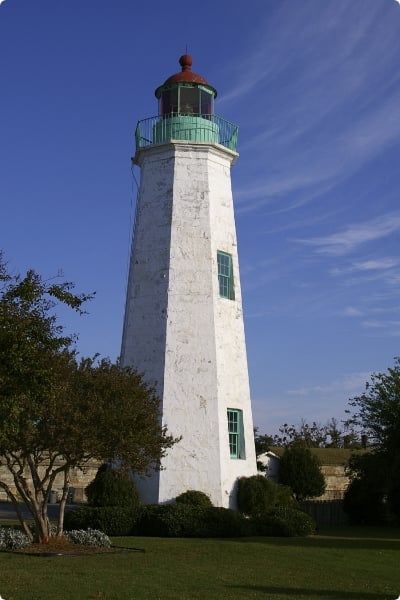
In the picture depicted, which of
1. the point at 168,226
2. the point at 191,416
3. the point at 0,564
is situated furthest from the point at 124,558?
the point at 168,226

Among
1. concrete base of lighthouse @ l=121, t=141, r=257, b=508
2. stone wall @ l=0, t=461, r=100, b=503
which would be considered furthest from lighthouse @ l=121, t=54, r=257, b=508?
stone wall @ l=0, t=461, r=100, b=503

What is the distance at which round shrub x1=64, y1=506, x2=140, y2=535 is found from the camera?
76.7ft

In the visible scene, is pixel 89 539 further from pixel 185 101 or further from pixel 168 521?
pixel 185 101

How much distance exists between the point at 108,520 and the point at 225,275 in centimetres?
939

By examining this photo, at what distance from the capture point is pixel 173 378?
2541 centimetres

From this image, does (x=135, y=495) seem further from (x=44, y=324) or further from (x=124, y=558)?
(x=44, y=324)

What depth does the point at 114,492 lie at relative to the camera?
2436 centimetres

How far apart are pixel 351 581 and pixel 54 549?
291 inches

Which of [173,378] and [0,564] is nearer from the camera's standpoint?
[0,564]

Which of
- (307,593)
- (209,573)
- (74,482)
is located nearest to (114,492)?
(209,573)

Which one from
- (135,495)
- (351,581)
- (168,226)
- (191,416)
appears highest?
(168,226)

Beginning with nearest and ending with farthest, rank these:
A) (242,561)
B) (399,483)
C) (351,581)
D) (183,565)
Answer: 1. (351,581)
2. (183,565)
3. (242,561)
4. (399,483)

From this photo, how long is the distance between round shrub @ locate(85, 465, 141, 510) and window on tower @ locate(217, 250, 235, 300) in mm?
7247

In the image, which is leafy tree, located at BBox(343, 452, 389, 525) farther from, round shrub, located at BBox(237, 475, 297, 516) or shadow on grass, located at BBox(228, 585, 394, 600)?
shadow on grass, located at BBox(228, 585, 394, 600)
